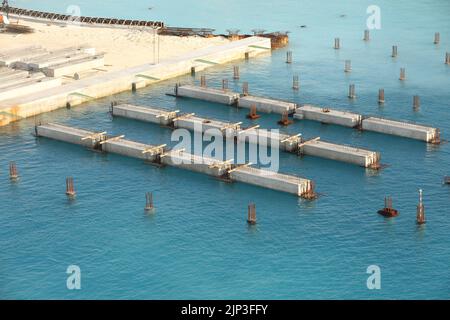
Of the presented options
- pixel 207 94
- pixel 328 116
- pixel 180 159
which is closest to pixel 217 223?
pixel 180 159

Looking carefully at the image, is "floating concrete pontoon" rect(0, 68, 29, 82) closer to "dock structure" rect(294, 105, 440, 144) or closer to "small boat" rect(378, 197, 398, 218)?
"dock structure" rect(294, 105, 440, 144)

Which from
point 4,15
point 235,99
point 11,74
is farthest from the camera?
point 4,15

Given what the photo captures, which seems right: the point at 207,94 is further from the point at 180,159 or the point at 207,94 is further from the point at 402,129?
the point at 402,129

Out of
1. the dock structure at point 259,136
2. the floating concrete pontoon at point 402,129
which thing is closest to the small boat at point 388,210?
the dock structure at point 259,136

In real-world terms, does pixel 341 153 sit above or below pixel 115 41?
below

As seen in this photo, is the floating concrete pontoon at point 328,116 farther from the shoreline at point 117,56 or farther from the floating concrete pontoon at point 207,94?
the shoreline at point 117,56
